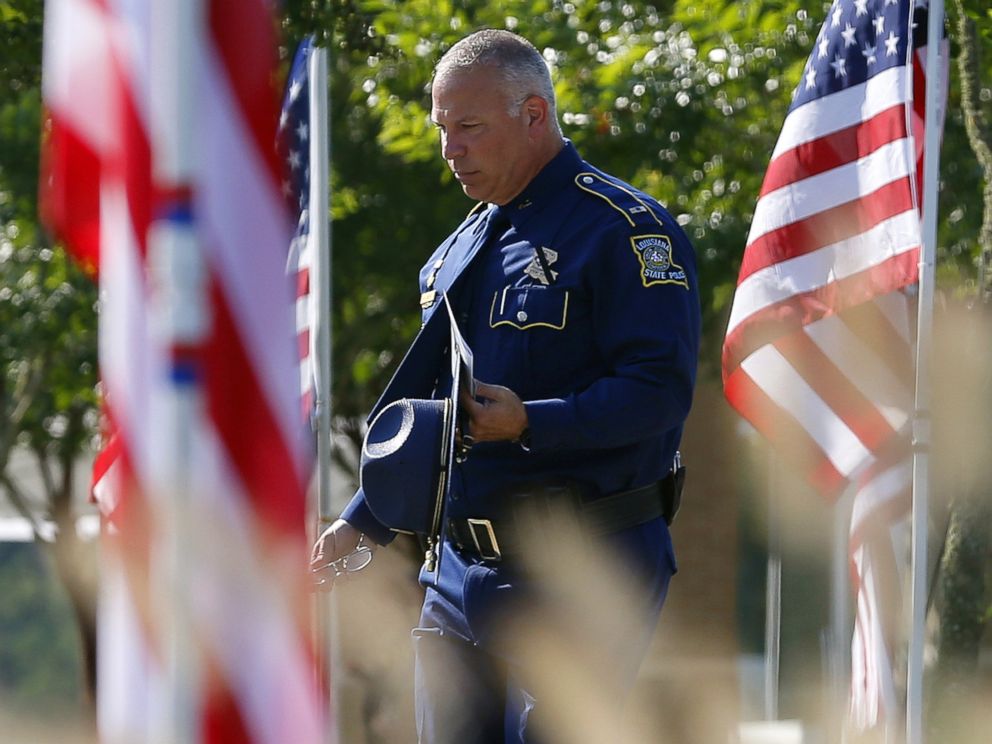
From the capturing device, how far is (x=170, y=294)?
7.06ft

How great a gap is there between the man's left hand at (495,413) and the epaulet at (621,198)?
0.50m

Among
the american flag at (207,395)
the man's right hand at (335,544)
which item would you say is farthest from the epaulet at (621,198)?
the american flag at (207,395)

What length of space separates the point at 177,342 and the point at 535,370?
6.28 ft

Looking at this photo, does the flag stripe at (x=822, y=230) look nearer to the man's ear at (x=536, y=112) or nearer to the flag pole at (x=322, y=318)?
the man's ear at (x=536, y=112)

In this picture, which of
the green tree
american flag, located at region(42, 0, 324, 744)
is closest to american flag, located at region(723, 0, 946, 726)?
american flag, located at region(42, 0, 324, 744)

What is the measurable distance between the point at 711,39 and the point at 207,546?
777cm

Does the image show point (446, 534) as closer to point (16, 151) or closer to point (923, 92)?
point (923, 92)

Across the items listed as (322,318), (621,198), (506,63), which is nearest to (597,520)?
(621,198)

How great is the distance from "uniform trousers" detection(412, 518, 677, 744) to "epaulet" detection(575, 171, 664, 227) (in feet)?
2.14

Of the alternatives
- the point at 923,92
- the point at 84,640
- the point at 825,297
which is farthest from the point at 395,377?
the point at 84,640

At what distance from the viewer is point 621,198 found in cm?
405

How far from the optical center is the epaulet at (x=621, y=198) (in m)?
4.00

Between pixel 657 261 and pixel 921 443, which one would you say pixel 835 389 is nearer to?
pixel 921 443

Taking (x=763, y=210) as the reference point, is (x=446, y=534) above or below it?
below
